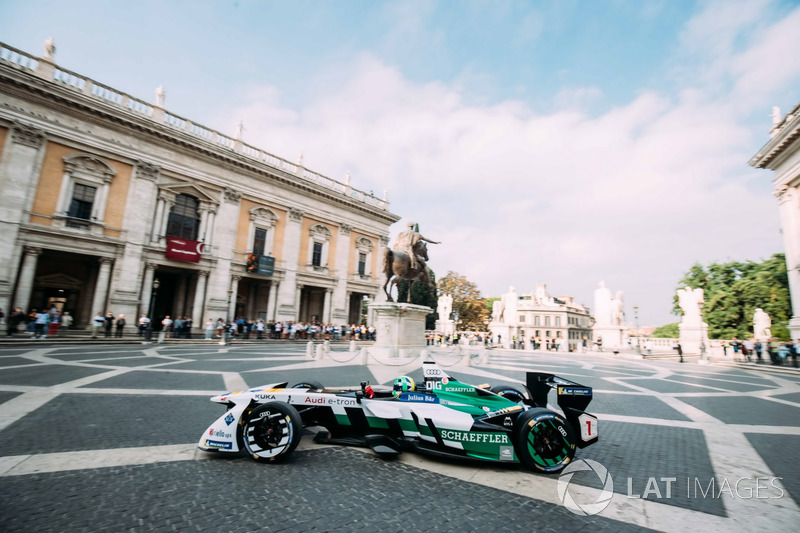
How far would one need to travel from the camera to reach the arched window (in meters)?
24.8

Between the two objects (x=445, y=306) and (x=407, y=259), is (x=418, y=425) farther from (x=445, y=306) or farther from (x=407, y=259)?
(x=445, y=306)

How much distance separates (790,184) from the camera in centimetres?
2220

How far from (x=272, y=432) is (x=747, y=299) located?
163 feet

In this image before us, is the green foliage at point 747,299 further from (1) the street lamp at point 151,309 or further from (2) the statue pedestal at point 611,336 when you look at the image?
(1) the street lamp at point 151,309

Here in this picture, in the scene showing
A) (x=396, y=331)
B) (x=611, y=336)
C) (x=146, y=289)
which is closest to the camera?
(x=396, y=331)

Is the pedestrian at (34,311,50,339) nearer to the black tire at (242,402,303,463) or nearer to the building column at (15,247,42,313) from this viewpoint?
the building column at (15,247,42,313)

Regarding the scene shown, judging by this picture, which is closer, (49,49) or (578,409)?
(578,409)

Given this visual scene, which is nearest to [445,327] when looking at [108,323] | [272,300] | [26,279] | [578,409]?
[272,300]

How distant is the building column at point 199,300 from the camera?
24.5 m

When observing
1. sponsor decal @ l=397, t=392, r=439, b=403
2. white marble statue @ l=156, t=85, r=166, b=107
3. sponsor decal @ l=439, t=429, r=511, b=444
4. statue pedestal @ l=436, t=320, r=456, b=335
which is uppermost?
white marble statue @ l=156, t=85, r=166, b=107

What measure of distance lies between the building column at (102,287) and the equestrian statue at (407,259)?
18722 mm

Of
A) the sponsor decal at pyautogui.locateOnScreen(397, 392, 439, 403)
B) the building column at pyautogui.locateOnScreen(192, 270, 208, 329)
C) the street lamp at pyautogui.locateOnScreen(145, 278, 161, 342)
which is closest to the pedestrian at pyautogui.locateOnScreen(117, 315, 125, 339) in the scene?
the street lamp at pyautogui.locateOnScreen(145, 278, 161, 342)

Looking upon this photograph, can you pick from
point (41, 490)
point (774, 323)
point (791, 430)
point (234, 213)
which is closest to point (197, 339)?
point (234, 213)

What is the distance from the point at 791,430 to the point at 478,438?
239 inches
